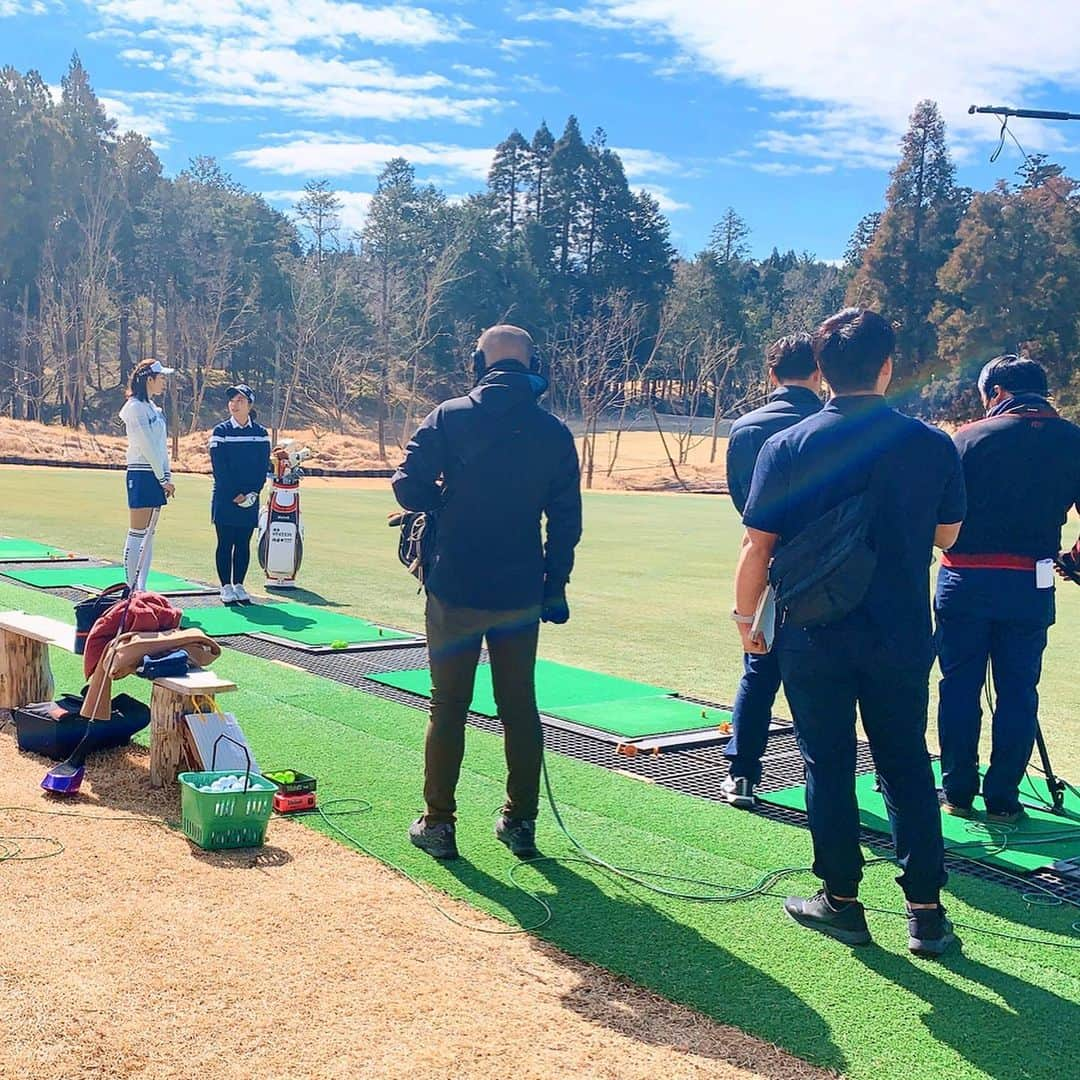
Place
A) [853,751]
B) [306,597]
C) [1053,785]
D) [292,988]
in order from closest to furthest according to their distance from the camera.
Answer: [292,988] < [853,751] < [1053,785] < [306,597]

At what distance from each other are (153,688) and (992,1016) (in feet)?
12.4

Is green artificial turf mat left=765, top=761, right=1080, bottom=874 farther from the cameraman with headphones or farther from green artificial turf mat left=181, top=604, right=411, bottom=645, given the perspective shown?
green artificial turf mat left=181, top=604, right=411, bottom=645

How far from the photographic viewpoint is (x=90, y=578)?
12.5m

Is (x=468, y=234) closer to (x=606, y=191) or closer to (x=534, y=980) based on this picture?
(x=606, y=191)

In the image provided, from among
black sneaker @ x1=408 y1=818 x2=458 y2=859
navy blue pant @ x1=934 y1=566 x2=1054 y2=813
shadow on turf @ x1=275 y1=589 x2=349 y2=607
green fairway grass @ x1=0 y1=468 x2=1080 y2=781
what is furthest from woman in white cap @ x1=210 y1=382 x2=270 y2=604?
navy blue pant @ x1=934 y1=566 x2=1054 y2=813

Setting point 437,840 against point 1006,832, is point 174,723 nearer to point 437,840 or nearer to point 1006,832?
point 437,840

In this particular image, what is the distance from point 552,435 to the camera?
16.2 feet

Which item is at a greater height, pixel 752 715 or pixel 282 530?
pixel 282 530

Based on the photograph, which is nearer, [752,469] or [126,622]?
[752,469]

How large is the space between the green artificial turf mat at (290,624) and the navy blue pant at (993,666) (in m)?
4.92

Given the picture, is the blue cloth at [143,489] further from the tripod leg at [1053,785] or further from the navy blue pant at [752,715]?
the tripod leg at [1053,785]

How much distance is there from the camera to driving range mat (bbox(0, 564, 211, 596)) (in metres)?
11.9

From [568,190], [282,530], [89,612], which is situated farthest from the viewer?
[568,190]

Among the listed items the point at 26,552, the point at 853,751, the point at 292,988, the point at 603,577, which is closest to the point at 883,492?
the point at 853,751
